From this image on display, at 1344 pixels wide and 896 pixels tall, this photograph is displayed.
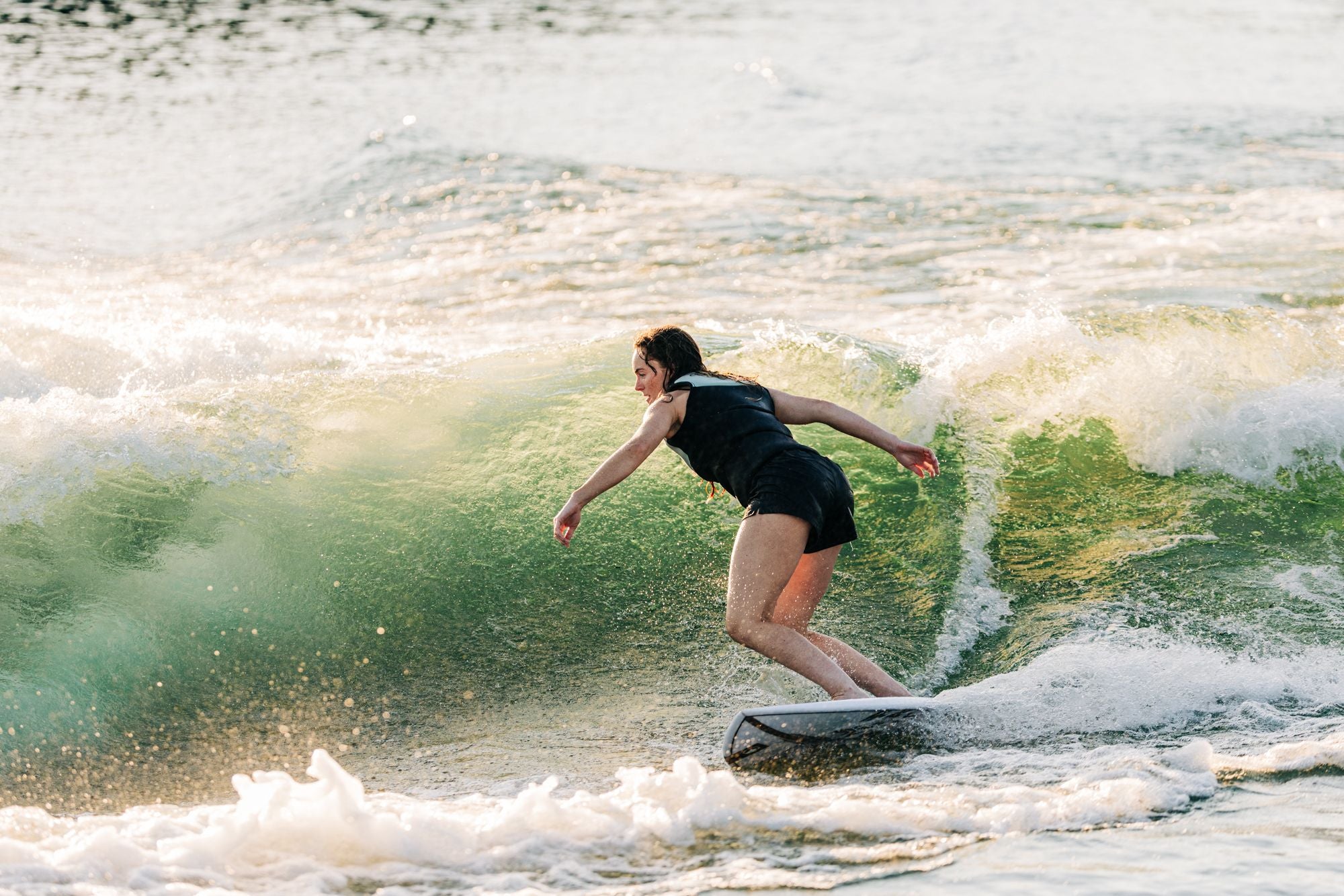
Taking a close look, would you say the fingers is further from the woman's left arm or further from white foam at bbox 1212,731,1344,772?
white foam at bbox 1212,731,1344,772

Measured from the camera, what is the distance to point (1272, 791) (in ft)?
13.2

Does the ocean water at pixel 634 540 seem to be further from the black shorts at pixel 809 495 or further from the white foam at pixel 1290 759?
the black shorts at pixel 809 495

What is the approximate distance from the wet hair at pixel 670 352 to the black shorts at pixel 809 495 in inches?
18.2

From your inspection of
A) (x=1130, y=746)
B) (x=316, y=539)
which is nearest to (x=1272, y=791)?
(x=1130, y=746)

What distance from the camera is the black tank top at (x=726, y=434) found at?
476 centimetres

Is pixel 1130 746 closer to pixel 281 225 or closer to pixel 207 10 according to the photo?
pixel 281 225

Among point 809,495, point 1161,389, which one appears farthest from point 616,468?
point 1161,389

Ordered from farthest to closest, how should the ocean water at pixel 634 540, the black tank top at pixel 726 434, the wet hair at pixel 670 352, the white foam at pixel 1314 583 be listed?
the white foam at pixel 1314 583 < the wet hair at pixel 670 352 < the black tank top at pixel 726 434 < the ocean water at pixel 634 540

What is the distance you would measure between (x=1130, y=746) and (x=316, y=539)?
3.88 meters

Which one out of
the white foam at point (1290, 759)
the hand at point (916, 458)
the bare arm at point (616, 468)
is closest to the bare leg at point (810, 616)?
the hand at point (916, 458)

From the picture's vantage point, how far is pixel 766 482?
4684 mm

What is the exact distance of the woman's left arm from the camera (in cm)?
498

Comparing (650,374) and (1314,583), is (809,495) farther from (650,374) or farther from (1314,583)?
(1314,583)

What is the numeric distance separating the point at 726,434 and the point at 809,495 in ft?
1.28
